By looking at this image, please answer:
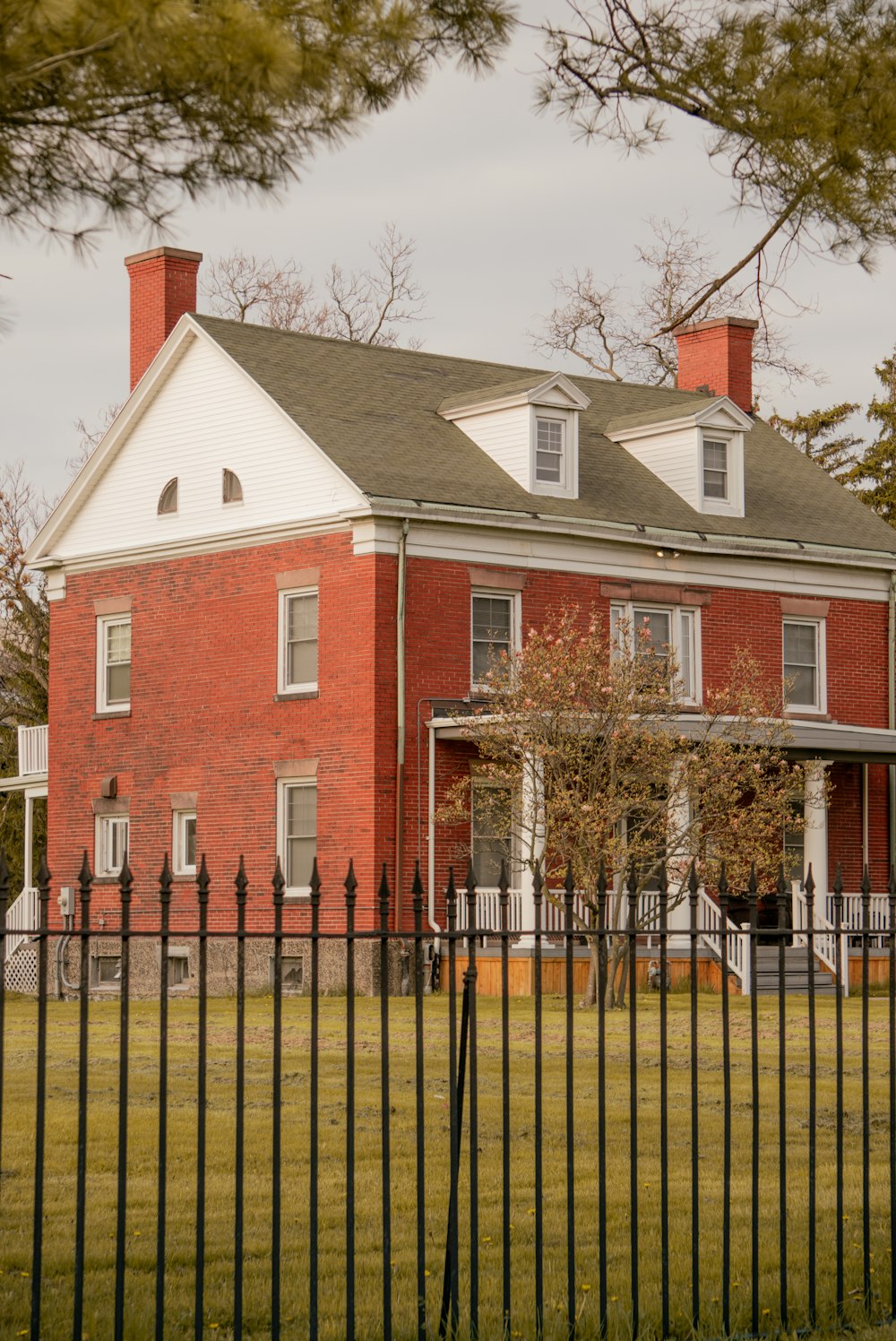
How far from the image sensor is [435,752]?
26938 mm

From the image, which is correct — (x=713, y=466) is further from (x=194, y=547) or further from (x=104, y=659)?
(x=104, y=659)

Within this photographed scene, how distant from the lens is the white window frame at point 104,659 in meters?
30.8

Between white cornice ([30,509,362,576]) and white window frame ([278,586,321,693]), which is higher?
white cornice ([30,509,362,576])

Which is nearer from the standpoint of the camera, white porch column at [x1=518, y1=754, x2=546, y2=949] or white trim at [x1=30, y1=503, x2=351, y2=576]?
white porch column at [x1=518, y1=754, x2=546, y2=949]

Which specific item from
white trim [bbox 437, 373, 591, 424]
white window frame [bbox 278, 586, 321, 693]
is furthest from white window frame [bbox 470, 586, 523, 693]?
white trim [bbox 437, 373, 591, 424]

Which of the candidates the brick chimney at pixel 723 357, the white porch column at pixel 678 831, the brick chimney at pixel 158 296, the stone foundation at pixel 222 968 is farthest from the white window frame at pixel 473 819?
the brick chimney at pixel 723 357

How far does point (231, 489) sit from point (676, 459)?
7.61m

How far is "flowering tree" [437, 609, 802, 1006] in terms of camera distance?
22.7 m

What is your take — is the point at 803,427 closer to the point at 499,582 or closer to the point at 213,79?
the point at 499,582

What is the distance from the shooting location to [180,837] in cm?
2950

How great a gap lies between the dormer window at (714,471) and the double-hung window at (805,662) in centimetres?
247

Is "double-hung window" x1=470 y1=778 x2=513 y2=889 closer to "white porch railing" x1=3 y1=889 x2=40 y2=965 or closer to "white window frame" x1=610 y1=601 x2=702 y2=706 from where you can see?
"white window frame" x1=610 y1=601 x2=702 y2=706

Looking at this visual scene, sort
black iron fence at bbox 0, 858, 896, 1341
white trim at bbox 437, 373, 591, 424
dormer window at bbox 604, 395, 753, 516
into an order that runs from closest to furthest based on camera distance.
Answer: black iron fence at bbox 0, 858, 896, 1341, white trim at bbox 437, 373, 591, 424, dormer window at bbox 604, 395, 753, 516

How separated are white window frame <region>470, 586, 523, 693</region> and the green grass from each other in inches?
357
